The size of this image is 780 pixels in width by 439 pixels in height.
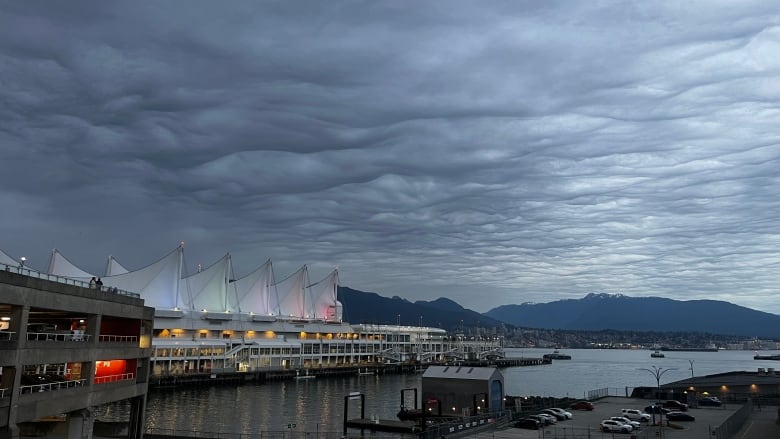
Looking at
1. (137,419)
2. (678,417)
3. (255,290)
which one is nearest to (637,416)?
(678,417)

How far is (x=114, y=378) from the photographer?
33.2 m

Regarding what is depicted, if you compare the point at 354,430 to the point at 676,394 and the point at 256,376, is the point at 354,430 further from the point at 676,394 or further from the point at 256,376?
the point at 256,376

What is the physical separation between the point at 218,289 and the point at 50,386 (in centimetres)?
10540

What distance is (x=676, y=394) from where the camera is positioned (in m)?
61.9

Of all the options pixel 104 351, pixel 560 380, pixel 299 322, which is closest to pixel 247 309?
pixel 299 322

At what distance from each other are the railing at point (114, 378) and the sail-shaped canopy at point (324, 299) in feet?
430

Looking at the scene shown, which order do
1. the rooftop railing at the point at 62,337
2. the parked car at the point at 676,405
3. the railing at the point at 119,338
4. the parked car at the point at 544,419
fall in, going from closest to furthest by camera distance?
the rooftop railing at the point at 62,337
the railing at the point at 119,338
the parked car at the point at 544,419
the parked car at the point at 676,405

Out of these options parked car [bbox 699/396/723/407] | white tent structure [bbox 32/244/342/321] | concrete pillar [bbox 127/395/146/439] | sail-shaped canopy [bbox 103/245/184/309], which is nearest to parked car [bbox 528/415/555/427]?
parked car [bbox 699/396/723/407]

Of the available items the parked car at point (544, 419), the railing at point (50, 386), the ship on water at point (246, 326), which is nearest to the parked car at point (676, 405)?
the parked car at point (544, 419)

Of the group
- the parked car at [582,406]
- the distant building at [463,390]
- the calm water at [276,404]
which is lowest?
the calm water at [276,404]

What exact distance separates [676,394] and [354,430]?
33.1m

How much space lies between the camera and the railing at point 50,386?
24962 millimetres

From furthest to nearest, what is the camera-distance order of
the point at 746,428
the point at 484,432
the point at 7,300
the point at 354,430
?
1. the point at 354,430
2. the point at 746,428
3. the point at 484,432
4. the point at 7,300

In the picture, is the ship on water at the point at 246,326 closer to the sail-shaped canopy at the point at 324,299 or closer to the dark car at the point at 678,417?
the sail-shaped canopy at the point at 324,299
